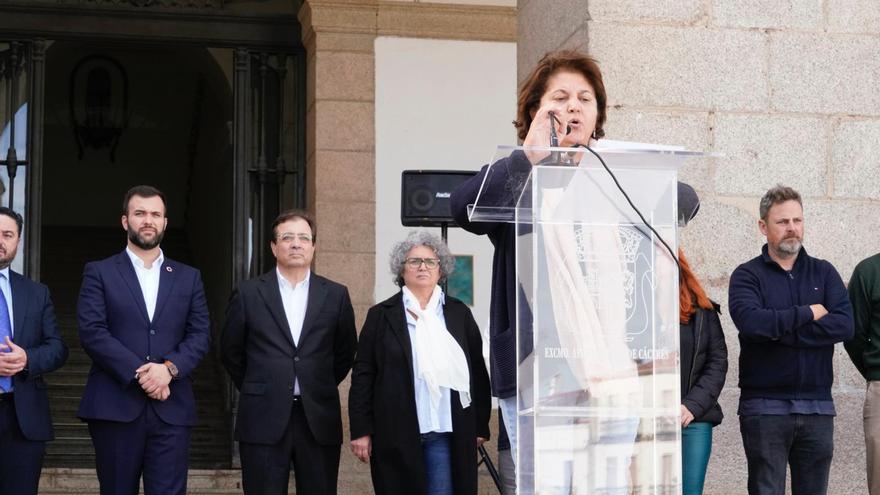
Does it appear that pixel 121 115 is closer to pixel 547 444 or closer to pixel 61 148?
pixel 61 148

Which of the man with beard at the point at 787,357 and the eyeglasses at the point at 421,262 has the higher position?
the eyeglasses at the point at 421,262

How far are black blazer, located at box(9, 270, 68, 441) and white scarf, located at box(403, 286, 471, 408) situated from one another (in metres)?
1.44

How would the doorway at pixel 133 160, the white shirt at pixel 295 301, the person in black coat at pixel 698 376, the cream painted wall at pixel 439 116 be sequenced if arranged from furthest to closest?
A: the doorway at pixel 133 160
the cream painted wall at pixel 439 116
the white shirt at pixel 295 301
the person in black coat at pixel 698 376

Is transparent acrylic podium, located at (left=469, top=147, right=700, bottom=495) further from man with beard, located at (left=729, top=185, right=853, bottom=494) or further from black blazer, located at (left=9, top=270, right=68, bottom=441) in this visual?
black blazer, located at (left=9, top=270, right=68, bottom=441)

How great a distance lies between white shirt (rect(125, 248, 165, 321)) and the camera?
5520 mm

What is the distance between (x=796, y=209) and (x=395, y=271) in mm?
1742

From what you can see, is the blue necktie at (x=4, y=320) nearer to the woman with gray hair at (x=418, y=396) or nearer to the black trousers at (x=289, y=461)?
the black trousers at (x=289, y=461)

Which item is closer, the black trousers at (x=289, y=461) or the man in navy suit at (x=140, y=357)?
the man in navy suit at (x=140, y=357)

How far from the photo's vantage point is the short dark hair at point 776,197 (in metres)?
5.08

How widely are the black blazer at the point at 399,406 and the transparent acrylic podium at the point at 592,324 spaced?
265cm

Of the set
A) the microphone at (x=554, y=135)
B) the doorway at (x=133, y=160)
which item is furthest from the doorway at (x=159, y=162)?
the microphone at (x=554, y=135)

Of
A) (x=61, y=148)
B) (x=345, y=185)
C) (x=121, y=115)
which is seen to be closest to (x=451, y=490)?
(x=345, y=185)

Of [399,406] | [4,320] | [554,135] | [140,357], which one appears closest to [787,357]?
[399,406]

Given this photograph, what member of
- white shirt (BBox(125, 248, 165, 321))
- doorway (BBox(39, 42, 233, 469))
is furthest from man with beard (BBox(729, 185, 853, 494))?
doorway (BBox(39, 42, 233, 469))
